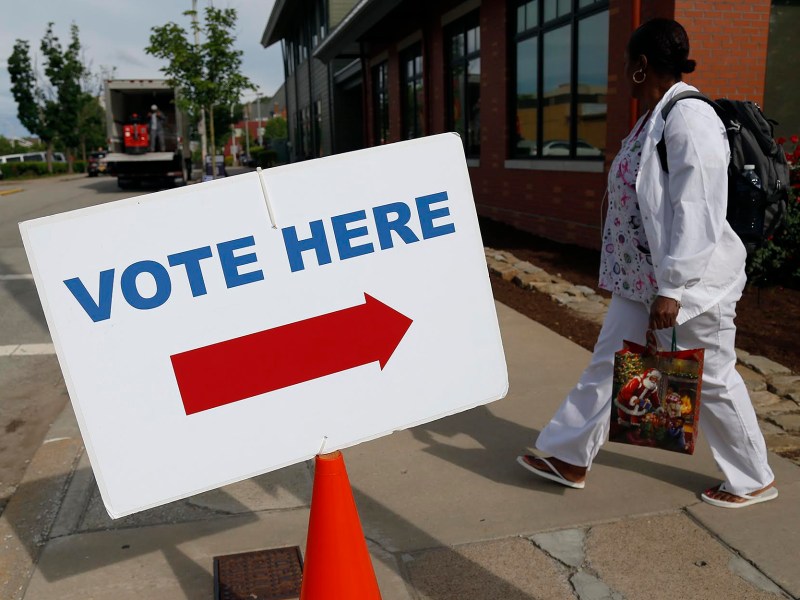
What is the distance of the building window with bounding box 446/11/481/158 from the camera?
46.5ft

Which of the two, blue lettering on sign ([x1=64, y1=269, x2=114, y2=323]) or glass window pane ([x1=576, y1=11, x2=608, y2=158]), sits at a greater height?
glass window pane ([x1=576, y1=11, x2=608, y2=158])

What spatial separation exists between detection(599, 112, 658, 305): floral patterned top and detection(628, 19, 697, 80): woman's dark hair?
21cm

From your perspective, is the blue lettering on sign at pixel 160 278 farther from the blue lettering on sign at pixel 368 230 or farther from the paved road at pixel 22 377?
the paved road at pixel 22 377

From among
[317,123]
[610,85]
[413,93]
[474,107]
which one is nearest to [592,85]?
[610,85]

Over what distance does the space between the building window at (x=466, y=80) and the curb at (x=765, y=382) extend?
667 cm

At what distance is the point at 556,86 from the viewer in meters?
11.0

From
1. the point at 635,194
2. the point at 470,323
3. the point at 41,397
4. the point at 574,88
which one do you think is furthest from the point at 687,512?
the point at 574,88

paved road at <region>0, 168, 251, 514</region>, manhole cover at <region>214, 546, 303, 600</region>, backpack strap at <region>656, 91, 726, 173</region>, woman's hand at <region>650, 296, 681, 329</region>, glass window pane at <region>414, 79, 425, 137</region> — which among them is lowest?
paved road at <region>0, 168, 251, 514</region>

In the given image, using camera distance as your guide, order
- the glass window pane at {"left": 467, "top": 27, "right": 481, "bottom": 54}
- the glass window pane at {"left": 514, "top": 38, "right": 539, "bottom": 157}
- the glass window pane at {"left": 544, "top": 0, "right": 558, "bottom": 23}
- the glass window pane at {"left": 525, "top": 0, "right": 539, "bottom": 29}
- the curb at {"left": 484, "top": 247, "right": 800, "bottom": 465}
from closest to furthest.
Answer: the curb at {"left": 484, "top": 247, "right": 800, "bottom": 465}, the glass window pane at {"left": 544, "top": 0, "right": 558, "bottom": 23}, the glass window pane at {"left": 525, "top": 0, "right": 539, "bottom": 29}, the glass window pane at {"left": 514, "top": 38, "right": 539, "bottom": 157}, the glass window pane at {"left": 467, "top": 27, "right": 481, "bottom": 54}

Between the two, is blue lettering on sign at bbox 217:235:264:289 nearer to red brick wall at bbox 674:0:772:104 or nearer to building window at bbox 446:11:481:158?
red brick wall at bbox 674:0:772:104

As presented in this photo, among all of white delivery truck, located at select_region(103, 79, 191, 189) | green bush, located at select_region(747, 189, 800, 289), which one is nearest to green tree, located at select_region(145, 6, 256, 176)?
white delivery truck, located at select_region(103, 79, 191, 189)

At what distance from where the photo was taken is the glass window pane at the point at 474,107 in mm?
14164

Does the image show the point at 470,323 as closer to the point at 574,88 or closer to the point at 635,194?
the point at 635,194

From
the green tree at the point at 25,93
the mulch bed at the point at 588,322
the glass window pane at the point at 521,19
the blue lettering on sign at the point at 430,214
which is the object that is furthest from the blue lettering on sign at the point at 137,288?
the green tree at the point at 25,93
